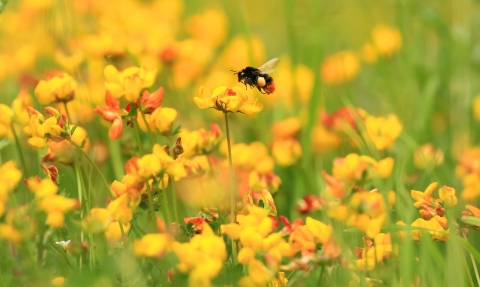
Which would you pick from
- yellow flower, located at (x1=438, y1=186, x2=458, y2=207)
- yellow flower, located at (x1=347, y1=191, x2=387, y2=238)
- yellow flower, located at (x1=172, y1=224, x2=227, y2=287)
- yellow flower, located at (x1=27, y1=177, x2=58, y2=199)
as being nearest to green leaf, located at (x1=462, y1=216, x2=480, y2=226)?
yellow flower, located at (x1=438, y1=186, x2=458, y2=207)

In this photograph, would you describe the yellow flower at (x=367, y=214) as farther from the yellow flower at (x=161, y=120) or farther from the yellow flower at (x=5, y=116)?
the yellow flower at (x=5, y=116)

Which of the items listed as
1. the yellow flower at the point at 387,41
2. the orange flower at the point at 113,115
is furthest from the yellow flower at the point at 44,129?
the yellow flower at the point at 387,41

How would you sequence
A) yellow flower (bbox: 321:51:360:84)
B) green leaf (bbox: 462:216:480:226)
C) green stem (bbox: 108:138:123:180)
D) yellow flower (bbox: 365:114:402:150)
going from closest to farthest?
green leaf (bbox: 462:216:480:226), yellow flower (bbox: 365:114:402:150), green stem (bbox: 108:138:123:180), yellow flower (bbox: 321:51:360:84)

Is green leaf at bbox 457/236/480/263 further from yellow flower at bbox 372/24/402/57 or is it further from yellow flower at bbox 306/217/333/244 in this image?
yellow flower at bbox 372/24/402/57

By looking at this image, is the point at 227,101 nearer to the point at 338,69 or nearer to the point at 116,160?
the point at 116,160

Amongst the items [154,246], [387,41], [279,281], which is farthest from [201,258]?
[387,41]
